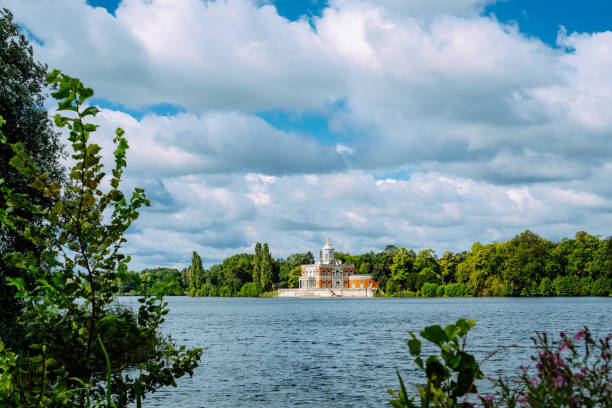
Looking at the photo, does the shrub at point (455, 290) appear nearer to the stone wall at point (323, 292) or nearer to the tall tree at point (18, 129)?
the stone wall at point (323, 292)

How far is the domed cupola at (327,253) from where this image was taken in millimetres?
147887

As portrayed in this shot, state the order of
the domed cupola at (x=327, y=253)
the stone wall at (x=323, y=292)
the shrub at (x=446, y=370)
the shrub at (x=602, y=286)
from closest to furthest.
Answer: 1. the shrub at (x=446, y=370)
2. the shrub at (x=602, y=286)
3. the stone wall at (x=323, y=292)
4. the domed cupola at (x=327, y=253)

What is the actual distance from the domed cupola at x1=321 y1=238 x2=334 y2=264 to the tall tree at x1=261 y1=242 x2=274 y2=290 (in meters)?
14.8

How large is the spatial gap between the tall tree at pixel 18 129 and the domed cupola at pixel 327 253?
432ft

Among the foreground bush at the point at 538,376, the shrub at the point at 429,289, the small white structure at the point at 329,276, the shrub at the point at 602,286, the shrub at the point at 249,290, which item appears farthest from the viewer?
the shrub at the point at 249,290

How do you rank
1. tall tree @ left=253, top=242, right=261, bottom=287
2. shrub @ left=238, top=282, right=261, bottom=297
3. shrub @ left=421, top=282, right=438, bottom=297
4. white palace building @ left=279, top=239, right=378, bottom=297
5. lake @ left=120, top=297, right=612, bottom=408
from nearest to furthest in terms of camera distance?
lake @ left=120, top=297, right=612, bottom=408, shrub @ left=421, top=282, right=438, bottom=297, tall tree @ left=253, top=242, right=261, bottom=287, white palace building @ left=279, top=239, right=378, bottom=297, shrub @ left=238, top=282, right=261, bottom=297

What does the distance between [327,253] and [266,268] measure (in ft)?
62.8

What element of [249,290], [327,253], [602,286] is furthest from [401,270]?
[249,290]

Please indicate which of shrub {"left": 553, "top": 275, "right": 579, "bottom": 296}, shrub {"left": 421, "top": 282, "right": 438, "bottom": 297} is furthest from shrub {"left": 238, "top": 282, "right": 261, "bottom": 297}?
shrub {"left": 553, "top": 275, "right": 579, "bottom": 296}

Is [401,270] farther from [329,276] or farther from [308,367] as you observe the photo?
[308,367]

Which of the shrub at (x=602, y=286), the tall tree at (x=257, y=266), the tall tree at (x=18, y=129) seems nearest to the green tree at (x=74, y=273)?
the tall tree at (x=18, y=129)

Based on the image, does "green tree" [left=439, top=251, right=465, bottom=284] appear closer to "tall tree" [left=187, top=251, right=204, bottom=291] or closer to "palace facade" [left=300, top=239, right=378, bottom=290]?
"palace facade" [left=300, top=239, right=378, bottom=290]

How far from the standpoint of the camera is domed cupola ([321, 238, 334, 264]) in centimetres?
14789

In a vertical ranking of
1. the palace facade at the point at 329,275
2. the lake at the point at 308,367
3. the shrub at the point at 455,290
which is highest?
the palace facade at the point at 329,275
